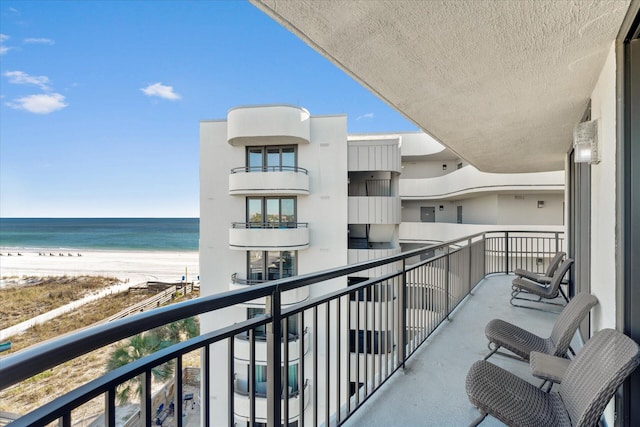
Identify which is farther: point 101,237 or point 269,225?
point 101,237

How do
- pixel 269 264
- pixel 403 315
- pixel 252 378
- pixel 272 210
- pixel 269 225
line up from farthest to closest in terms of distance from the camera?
1. pixel 272 210
2. pixel 269 225
3. pixel 269 264
4. pixel 403 315
5. pixel 252 378

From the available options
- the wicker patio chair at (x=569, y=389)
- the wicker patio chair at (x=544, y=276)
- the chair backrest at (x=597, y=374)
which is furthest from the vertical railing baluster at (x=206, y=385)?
the wicker patio chair at (x=544, y=276)

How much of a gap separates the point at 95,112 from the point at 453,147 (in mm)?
43073

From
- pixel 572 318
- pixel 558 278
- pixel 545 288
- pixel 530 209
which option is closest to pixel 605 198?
pixel 572 318

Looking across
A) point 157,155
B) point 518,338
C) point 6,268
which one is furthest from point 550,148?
point 157,155

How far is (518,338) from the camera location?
2.36m

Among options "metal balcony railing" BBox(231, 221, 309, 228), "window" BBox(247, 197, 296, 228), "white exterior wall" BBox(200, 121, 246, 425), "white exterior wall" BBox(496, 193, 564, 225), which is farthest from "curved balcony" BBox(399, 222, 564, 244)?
"white exterior wall" BBox(200, 121, 246, 425)

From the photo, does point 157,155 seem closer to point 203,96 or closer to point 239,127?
point 203,96

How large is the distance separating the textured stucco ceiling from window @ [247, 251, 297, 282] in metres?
7.19

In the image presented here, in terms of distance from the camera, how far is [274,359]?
1176 mm

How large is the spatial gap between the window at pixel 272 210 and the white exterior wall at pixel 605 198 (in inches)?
306

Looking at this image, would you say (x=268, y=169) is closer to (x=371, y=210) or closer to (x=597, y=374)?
(x=371, y=210)

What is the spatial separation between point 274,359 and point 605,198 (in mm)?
2016

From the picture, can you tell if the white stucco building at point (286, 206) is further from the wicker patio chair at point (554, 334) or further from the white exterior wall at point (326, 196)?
the wicker patio chair at point (554, 334)
